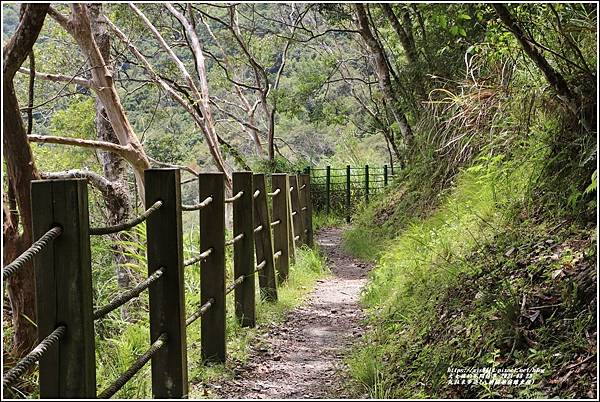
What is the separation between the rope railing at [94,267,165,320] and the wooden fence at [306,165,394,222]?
10111mm

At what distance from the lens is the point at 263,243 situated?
17.1ft

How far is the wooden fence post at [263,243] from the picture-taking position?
5133mm

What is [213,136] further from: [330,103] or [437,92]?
[330,103]

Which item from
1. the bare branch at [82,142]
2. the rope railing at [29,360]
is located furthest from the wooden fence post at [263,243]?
the rope railing at [29,360]

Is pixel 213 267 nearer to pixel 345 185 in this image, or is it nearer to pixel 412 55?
pixel 412 55

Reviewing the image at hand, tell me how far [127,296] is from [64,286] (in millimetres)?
531

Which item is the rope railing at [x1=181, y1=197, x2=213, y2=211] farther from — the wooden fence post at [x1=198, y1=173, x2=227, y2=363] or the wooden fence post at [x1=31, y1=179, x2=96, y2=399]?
the wooden fence post at [x1=31, y1=179, x2=96, y2=399]

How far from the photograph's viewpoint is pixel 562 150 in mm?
3477

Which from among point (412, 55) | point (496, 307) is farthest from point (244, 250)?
point (412, 55)

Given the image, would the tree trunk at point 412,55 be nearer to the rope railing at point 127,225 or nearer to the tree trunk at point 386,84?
the tree trunk at point 386,84

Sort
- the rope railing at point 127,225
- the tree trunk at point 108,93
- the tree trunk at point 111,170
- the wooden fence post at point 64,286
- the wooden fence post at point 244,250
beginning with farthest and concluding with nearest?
the tree trunk at point 111,170, the tree trunk at point 108,93, the wooden fence post at point 244,250, the rope railing at point 127,225, the wooden fence post at point 64,286

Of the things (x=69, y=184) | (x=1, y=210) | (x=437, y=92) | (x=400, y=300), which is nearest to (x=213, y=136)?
(x=437, y=92)

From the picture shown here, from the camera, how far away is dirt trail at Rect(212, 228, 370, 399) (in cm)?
334

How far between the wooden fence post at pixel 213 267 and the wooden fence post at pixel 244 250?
2.60 ft
